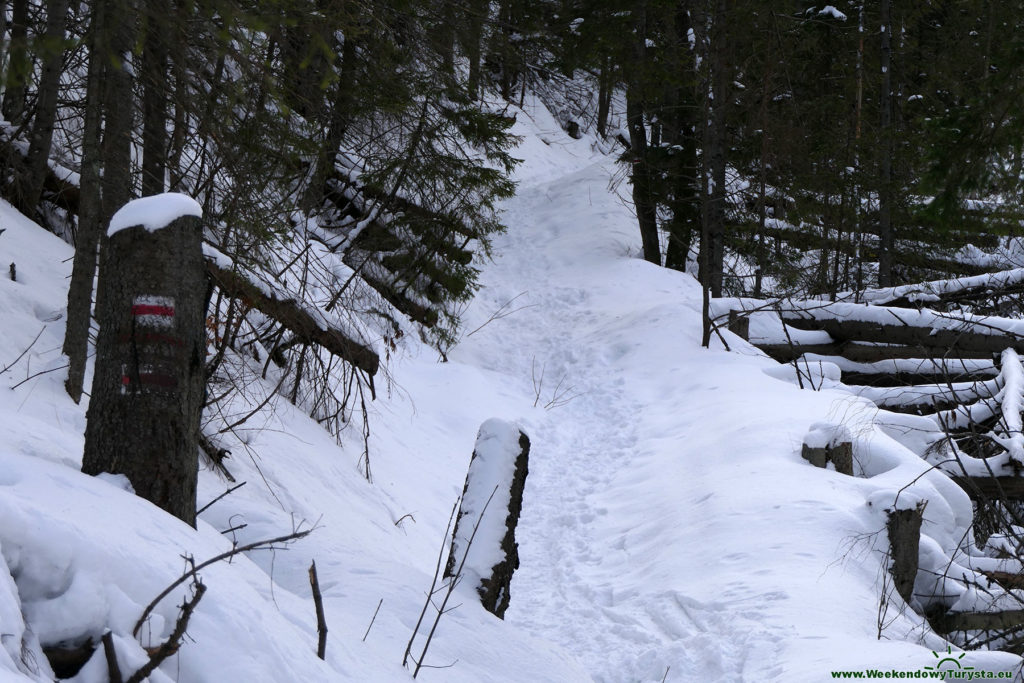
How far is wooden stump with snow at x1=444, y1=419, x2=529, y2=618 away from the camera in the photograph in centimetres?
377

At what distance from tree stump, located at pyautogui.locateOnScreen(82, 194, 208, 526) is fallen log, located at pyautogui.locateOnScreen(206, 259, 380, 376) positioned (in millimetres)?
1928

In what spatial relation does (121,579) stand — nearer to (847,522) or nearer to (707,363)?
(847,522)

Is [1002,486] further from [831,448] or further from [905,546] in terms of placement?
[905,546]

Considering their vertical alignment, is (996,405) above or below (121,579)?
below

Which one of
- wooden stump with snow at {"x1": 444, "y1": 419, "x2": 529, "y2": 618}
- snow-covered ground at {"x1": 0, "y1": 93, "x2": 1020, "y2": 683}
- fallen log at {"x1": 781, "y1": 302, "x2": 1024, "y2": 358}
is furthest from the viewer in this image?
fallen log at {"x1": 781, "y1": 302, "x2": 1024, "y2": 358}

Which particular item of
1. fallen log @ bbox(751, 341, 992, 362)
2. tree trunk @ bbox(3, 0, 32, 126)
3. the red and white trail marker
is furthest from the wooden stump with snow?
fallen log @ bbox(751, 341, 992, 362)

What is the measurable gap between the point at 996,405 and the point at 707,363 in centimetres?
398

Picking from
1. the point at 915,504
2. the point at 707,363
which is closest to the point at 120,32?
the point at 915,504

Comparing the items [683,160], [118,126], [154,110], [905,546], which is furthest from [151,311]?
[683,160]

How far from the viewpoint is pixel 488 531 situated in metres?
3.80

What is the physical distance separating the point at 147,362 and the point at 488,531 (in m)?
1.60

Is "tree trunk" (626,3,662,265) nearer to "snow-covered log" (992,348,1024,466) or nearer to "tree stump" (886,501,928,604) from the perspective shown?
"snow-covered log" (992,348,1024,466)

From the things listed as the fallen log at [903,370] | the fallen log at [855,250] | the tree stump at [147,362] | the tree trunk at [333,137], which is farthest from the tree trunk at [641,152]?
the tree stump at [147,362]

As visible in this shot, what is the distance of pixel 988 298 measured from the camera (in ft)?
36.4
